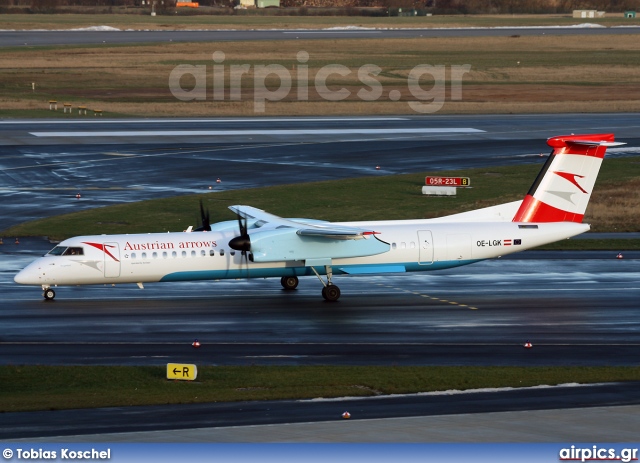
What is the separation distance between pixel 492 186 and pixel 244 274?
26047 mm

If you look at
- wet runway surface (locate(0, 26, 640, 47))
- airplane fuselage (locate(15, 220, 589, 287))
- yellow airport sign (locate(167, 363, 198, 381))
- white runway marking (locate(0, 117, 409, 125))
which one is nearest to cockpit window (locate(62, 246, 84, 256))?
airplane fuselage (locate(15, 220, 589, 287))

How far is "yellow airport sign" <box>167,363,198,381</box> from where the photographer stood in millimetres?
26047

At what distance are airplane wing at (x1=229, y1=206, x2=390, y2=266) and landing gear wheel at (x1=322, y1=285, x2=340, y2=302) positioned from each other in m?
0.93

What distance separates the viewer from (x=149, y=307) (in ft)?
117

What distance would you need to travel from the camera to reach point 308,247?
1415 inches

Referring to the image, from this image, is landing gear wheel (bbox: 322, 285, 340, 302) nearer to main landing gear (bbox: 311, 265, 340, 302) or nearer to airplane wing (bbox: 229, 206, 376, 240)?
main landing gear (bbox: 311, 265, 340, 302)

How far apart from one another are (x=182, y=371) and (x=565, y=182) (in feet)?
61.9

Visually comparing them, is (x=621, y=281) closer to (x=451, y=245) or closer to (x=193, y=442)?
(x=451, y=245)

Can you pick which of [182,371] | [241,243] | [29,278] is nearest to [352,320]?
[241,243]

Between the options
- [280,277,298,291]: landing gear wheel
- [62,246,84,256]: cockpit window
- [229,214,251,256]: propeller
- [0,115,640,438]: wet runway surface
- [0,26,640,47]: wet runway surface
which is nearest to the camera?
[0,115,640,438]: wet runway surface

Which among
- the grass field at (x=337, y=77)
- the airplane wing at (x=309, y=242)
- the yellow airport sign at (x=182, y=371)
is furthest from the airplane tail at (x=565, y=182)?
the grass field at (x=337, y=77)

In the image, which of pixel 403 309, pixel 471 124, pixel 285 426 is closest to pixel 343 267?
pixel 403 309

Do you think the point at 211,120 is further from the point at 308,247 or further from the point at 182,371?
the point at 182,371

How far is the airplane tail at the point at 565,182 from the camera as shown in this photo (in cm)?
3806
